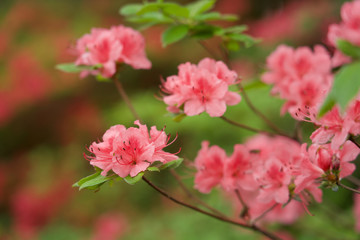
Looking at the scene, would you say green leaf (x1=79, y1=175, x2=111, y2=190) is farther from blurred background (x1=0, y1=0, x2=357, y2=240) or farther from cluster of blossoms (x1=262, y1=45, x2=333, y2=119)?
blurred background (x1=0, y1=0, x2=357, y2=240)

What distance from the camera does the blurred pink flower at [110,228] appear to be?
9.69 feet

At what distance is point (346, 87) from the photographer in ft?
1.71

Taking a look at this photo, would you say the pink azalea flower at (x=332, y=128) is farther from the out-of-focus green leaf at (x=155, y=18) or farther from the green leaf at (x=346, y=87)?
the out-of-focus green leaf at (x=155, y=18)

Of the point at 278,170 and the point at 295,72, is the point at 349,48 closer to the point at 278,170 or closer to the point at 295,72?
the point at 278,170

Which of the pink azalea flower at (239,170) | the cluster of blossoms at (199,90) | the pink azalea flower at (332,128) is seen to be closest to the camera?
the pink azalea flower at (332,128)

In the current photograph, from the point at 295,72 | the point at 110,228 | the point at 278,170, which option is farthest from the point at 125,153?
the point at 110,228

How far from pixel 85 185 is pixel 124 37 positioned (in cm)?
50

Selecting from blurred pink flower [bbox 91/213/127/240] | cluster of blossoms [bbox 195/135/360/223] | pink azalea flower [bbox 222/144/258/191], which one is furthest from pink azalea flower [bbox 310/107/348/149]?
blurred pink flower [bbox 91/213/127/240]

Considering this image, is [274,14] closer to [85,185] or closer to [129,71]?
[129,71]

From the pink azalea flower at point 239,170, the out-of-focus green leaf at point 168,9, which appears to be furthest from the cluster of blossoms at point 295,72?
the out-of-focus green leaf at point 168,9

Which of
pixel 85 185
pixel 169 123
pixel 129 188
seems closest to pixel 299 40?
pixel 169 123

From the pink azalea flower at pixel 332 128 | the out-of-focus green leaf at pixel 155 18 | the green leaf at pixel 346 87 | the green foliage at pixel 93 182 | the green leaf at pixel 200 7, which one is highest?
the green leaf at pixel 346 87

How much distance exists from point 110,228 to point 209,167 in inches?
82.8

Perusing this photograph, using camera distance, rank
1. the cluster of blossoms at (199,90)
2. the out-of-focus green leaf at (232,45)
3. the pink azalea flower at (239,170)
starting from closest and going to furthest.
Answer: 1. the cluster of blossoms at (199,90)
2. the pink azalea flower at (239,170)
3. the out-of-focus green leaf at (232,45)
